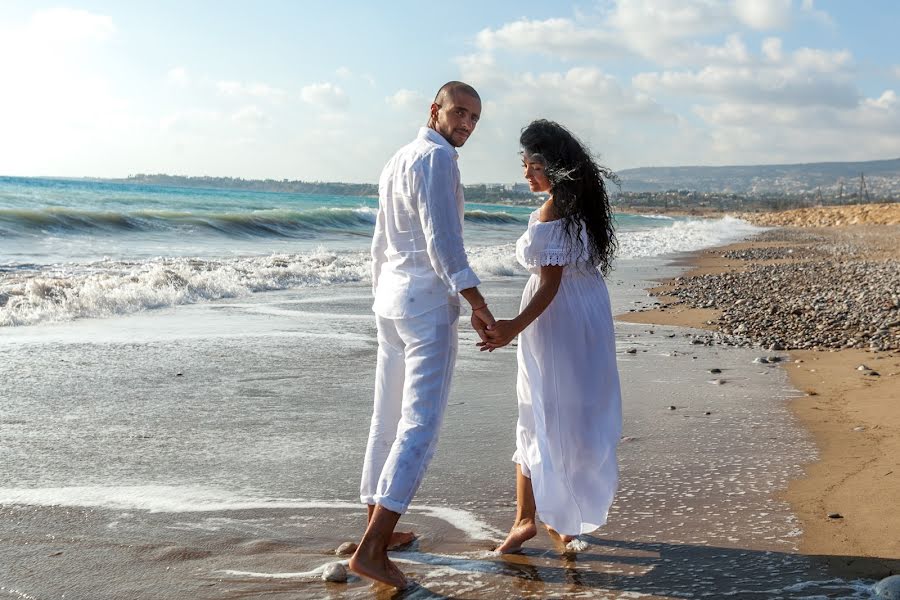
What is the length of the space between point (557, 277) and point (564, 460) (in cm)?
72

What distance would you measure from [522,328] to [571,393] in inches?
13.2

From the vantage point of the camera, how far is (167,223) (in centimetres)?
3103

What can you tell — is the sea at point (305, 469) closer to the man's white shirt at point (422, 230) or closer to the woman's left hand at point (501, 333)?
the woman's left hand at point (501, 333)

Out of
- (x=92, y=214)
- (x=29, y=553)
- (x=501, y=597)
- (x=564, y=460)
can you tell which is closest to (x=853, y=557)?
(x=564, y=460)

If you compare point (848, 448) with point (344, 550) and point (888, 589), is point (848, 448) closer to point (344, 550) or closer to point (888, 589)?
point (888, 589)

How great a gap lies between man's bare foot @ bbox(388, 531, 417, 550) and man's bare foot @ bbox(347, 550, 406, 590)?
403 mm

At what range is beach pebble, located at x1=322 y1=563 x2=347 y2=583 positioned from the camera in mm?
3043

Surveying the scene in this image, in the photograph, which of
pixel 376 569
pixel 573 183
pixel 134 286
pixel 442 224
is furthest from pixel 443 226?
pixel 134 286

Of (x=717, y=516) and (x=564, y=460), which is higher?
(x=564, y=460)

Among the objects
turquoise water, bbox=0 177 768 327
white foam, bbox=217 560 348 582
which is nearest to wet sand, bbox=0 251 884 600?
white foam, bbox=217 560 348 582

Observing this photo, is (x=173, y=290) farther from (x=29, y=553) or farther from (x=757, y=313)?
(x=29, y=553)

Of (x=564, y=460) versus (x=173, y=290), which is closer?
(x=564, y=460)

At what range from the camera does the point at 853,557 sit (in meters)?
3.15

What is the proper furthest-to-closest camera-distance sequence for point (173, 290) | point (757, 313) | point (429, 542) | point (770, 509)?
point (173, 290)
point (757, 313)
point (770, 509)
point (429, 542)
